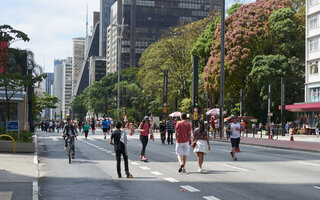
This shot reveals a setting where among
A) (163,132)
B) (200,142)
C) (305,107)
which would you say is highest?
(305,107)

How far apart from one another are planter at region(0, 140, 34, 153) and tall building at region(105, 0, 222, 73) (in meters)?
130

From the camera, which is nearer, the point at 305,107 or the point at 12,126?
the point at 12,126

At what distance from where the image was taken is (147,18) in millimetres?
158750

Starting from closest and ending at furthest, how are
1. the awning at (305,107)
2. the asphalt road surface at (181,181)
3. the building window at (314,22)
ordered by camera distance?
the asphalt road surface at (181,181) → the awning at (305,107) → the building window at (314,22)

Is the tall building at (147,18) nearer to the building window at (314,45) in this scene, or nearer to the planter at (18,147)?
the building window at (314,45)

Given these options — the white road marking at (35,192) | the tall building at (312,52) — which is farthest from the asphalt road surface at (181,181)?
the tall building at (312,52)

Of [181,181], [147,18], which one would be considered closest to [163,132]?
[181,181]

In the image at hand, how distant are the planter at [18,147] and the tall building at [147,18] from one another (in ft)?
427

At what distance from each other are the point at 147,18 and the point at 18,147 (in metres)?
138

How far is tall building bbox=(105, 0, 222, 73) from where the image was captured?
511 feet

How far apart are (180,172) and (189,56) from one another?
56111 mm

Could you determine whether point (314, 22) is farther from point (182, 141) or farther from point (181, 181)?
point (181, 181)

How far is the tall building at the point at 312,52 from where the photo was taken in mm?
60156

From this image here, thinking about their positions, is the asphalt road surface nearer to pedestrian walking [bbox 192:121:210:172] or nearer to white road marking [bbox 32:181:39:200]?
white road marking [bbox 32:181:39:200]
